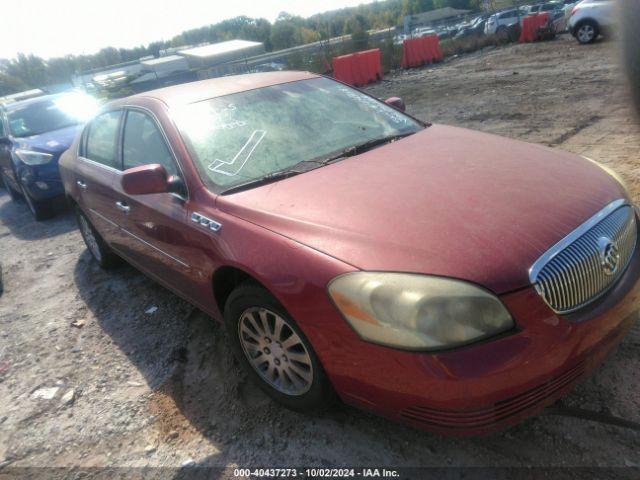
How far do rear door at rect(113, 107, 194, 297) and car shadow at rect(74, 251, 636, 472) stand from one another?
43 centimetres

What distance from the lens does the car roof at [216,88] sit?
3166mm

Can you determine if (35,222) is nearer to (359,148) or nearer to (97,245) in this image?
(97,245)

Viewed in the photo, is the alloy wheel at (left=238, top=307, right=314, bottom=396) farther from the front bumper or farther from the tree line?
the tree line

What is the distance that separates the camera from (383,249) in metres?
1.91

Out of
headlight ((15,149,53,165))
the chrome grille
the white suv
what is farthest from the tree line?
the chrome grille

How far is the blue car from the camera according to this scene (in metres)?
6.79

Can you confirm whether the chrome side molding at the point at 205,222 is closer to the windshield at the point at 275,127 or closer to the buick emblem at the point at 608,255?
the windshield at the point at 275,127

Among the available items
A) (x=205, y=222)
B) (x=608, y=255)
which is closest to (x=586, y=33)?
(x=608, y=255)

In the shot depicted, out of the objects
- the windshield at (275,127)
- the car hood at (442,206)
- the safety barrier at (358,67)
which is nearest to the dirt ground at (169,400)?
the car hood at (442,206)

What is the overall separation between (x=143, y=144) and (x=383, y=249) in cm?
206

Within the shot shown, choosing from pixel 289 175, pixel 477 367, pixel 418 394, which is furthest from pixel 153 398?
pixel 477 367

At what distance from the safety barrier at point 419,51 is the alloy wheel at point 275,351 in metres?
16.7

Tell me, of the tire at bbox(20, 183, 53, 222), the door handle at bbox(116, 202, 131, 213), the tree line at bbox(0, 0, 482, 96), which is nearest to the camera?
the door handle at bbox(116, 202, 131, 213)

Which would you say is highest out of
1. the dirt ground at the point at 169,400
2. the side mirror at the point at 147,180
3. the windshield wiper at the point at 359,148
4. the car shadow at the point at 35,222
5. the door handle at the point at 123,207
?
the side mirror at the point at 147,180
